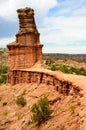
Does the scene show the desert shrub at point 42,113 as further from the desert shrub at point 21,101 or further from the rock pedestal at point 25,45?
the rock pedestal at point 25,45

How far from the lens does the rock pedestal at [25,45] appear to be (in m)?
43.8

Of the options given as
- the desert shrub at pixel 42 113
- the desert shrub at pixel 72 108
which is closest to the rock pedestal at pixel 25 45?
the desert shrub at pixel 42 113

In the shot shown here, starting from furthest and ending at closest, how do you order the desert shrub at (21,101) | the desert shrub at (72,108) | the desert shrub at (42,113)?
1. the desert shrub at (21,101)
2. the desert shrub at (42,113)
3. the desert shrub at (72,108)

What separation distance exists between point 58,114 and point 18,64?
18.3 m

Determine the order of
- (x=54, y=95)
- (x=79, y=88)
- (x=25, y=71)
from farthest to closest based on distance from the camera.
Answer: (x=25, y=71) → (x=54, y=95) → (x=79, y=88)

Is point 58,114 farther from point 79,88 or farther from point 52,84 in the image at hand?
point 52,84

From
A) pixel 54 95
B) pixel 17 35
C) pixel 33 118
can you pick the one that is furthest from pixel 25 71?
pixel 33 118

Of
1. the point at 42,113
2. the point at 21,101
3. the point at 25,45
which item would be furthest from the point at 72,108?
the point at 25,45

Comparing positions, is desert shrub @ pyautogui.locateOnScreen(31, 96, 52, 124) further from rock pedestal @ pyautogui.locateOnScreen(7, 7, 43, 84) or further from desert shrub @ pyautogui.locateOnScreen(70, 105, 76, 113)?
rock pedestal @ pyautogui.locateOnScreen(7, 7, 43, 84)

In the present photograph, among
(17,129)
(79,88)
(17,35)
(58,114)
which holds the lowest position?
(17,129)

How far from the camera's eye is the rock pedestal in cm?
4378

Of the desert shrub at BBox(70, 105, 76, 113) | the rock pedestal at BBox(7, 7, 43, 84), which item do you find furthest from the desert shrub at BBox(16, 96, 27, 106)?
the desert shrub at BBox(70, 105, 76, 113)

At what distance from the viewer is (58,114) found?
2623 centimetres

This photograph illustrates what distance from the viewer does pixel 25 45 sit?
4381cm
